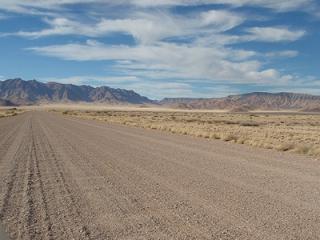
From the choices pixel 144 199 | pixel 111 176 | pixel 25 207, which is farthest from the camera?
pixel 111 176

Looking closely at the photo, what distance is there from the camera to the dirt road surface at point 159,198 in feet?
21.4

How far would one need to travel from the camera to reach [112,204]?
8.30 meters

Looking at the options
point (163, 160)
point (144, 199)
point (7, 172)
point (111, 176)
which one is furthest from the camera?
point (163, 160)

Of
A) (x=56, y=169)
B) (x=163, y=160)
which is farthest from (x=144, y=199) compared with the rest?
(x=163, y=160)

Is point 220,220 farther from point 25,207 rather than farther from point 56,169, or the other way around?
point 56,169

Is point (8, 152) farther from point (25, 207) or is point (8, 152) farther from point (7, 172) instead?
point (25, 207)

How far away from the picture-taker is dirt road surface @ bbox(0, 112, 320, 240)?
654 centimetres

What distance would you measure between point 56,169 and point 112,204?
5.15 m

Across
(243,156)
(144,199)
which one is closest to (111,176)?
(144,199)

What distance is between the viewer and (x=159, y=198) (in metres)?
8.82

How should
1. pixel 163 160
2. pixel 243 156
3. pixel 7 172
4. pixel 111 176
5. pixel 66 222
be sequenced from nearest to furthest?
pixel 66 222, pixel 111 176, pixel 7 172, pixel 163 160, pixel 243 156

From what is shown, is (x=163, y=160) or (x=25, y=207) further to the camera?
(x=163, y=160)

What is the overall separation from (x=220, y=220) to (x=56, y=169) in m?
7.19

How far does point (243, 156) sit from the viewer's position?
1702 centimetres
